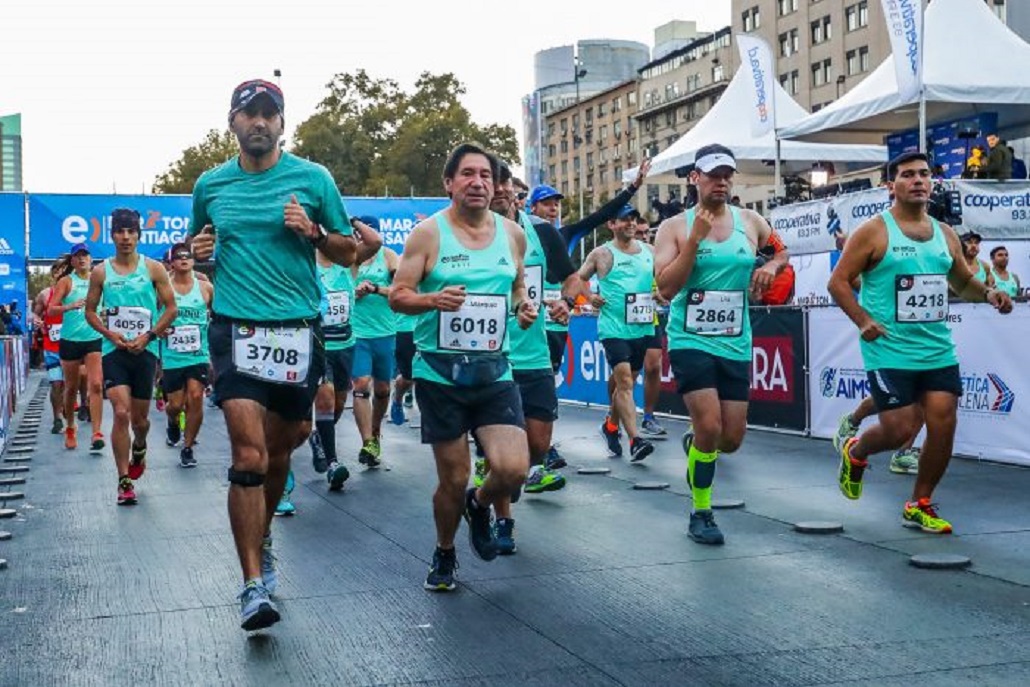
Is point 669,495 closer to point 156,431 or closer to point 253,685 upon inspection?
point 253,685

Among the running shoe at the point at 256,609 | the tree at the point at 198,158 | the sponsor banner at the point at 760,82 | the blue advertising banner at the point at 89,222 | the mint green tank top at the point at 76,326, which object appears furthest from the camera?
the tree at the point at 198,158

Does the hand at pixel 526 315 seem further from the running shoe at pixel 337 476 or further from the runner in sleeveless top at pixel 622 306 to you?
the runner in sleeveless top at pixel 622 306

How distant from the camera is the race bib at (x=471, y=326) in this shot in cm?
591

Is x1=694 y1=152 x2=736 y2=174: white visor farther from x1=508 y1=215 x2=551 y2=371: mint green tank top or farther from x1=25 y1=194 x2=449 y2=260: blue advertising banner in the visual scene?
x1=25 y1=194 x2=449 y2=260: blue advertising banner

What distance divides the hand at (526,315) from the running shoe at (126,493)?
4.39 meters

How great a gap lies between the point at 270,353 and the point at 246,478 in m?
0.49

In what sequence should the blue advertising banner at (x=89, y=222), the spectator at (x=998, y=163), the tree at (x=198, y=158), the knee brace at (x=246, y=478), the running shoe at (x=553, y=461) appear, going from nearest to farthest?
the knee brace at (x=246, y=478)
the running shoe at (x=553, y=461)
the spectator at (x=998, y=163)
the blue advertising banner at (x=89, y=222)
the tree at (x=198, y=158)

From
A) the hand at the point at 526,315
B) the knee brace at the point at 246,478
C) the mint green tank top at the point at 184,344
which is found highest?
the hand at the point at 526,315

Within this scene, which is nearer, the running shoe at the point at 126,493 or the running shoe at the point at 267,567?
the running shoe at the point at 267,567

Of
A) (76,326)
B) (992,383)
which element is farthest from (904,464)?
(76,326)

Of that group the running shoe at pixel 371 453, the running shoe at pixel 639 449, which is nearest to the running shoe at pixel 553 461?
the running shoe at pixel 639 449

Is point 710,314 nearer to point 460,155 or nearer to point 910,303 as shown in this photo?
point 910,303

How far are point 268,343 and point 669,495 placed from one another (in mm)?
4493

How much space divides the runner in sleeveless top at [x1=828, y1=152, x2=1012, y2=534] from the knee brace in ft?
11.8
